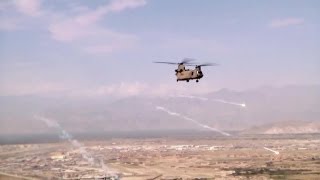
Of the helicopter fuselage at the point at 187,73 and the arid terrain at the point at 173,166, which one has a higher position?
the helicopter fuselage at the point at 187,73

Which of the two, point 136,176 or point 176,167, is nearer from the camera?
point 136,176

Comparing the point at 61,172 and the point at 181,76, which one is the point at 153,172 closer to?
the point at 61,172

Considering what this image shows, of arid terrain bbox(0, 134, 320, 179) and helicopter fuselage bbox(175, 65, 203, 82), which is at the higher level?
helicopter fuselage bbox(175, 65, 203, 82)

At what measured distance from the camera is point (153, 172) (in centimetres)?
13025

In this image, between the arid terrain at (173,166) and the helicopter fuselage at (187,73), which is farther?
the arid terrain at (173,166)

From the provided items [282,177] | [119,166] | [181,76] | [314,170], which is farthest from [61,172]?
[181,76]

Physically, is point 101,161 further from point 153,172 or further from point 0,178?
point 0,178

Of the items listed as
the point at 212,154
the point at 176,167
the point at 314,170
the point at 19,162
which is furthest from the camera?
the point at 212,154

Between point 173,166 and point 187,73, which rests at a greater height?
point 187,73

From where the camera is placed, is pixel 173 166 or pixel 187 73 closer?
pixel 187 73

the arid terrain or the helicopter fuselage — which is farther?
the arid terrain

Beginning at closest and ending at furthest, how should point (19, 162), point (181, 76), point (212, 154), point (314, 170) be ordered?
point (181, 76), point (314, 170), point (19, 162), point (212, 154)

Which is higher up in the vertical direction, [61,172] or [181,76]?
[181,76]

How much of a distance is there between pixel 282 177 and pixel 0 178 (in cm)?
6794
